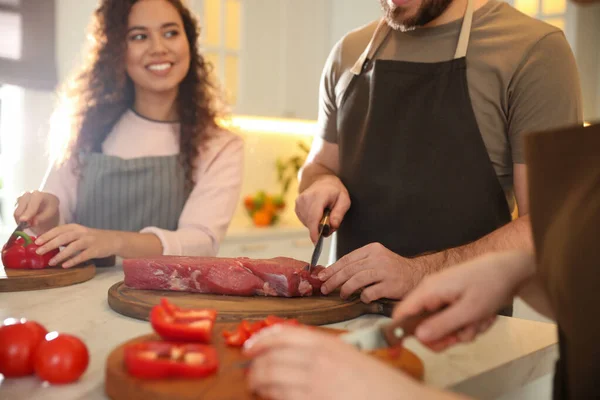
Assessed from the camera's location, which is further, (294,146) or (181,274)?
(294,146)

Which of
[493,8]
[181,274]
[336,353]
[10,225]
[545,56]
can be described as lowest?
[10,225]

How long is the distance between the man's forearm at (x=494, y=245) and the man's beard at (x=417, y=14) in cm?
62

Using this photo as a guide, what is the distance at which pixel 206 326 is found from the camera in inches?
37.2

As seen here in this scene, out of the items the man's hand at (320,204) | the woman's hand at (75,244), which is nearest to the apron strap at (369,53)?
the man's hand at (320,204)

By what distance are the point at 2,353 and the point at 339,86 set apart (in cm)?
129

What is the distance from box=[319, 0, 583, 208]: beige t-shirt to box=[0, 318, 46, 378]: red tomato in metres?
1.20

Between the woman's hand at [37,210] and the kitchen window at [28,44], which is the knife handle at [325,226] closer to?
the woman's hand at [37,210]

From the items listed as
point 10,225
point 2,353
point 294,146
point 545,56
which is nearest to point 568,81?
point 545,56

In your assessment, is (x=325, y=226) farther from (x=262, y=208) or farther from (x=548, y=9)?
(x=262, y=208)

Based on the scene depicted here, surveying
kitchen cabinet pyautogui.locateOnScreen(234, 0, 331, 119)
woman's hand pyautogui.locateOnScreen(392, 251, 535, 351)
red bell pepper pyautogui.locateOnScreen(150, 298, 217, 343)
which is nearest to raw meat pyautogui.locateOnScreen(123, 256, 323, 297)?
red bell pepper pyautogui.locateOnScreen(150, 298, 217, 343)

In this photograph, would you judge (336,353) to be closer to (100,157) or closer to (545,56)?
(545,56)

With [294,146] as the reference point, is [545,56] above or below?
above

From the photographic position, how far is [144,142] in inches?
83.6

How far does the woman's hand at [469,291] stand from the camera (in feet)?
2.47
